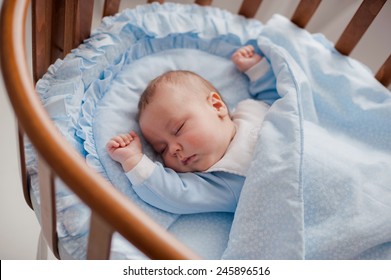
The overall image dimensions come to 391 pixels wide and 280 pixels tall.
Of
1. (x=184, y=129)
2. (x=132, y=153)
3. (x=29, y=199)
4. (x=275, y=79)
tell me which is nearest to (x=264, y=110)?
(x=275, y=79)

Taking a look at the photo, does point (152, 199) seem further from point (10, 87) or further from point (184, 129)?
point (10, 87)

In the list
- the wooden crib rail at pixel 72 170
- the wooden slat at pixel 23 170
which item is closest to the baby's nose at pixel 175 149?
the wooden slat at pixel 23 170

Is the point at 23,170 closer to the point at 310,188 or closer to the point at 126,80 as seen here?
the point at 126,80

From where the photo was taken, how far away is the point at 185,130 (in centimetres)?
95

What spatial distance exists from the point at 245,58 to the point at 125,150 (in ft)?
1.49

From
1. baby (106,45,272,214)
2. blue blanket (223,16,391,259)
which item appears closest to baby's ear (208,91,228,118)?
baby (106,45,272,214)

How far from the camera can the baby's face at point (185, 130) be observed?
0.96 m

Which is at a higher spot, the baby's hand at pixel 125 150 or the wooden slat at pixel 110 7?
the wooden slat at pixel 110 7

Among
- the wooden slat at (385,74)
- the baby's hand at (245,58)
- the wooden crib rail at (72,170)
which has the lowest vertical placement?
the baby's hand at (245,58)

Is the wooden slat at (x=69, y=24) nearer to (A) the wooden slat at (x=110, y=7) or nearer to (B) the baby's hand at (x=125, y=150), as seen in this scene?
(A) the wooden slat at (x=110, y=7)

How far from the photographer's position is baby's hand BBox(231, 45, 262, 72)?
120 centimetres

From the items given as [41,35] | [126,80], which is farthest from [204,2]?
[41,35]

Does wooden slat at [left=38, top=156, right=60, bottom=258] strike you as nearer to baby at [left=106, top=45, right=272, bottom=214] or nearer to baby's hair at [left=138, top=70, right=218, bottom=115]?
baby at [left=106, top=45, right=272, bottom=214]
